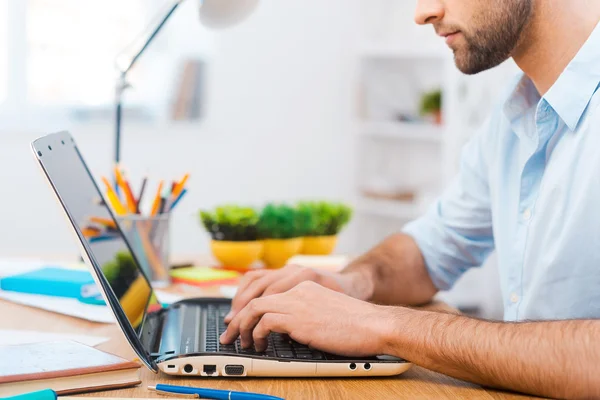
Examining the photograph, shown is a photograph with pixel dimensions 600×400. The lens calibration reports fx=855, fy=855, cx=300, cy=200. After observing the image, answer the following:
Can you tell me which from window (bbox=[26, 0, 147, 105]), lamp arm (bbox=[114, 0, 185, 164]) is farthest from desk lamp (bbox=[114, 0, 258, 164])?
window (bbox=[26, 0, 147, 105])

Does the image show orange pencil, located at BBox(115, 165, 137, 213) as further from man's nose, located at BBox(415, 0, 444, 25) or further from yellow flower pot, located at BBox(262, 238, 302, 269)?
man's nose, located at BBox(415, 0, 444, 25)

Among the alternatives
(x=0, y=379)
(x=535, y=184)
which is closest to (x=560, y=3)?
(x=535, y=184)

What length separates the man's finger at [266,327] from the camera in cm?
98

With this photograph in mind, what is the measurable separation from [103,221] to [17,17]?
2.77 m

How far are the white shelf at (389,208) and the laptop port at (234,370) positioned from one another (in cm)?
291

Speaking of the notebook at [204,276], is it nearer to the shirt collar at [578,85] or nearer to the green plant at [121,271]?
the green plant at [121,271]

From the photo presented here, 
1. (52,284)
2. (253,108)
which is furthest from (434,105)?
(52,284)

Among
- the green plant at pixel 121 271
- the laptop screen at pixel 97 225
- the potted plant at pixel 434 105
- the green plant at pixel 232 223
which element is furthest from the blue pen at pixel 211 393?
the potted plant at pixel 434 105

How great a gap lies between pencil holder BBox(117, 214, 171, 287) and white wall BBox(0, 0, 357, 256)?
236cm

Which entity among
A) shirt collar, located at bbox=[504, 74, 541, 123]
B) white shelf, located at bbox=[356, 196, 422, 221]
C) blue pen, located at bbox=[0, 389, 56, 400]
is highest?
shirt collar, located at bbox=[504, 74, 541, 123]

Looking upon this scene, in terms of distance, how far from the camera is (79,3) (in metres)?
3.76

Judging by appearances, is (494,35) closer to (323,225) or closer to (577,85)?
(577,85)

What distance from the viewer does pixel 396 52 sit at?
389 centimetres

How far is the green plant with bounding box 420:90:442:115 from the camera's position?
3.88m
